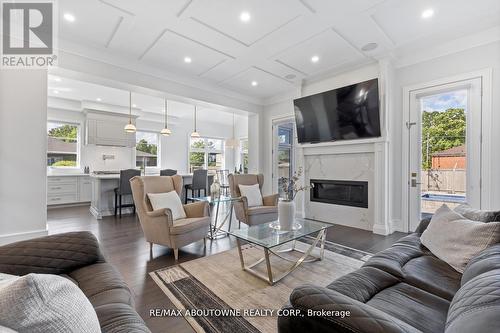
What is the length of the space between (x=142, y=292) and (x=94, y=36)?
3.28m

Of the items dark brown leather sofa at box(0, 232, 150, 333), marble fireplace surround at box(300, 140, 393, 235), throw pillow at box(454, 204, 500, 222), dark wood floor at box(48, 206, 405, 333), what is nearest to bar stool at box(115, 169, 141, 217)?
dark wood floor at box(48, 206, 405, 333)

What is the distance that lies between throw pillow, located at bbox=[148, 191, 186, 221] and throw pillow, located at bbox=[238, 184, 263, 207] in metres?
Answer: 1.17

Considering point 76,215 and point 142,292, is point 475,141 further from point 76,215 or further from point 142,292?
point 76,215

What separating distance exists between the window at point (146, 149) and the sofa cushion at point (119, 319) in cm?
756

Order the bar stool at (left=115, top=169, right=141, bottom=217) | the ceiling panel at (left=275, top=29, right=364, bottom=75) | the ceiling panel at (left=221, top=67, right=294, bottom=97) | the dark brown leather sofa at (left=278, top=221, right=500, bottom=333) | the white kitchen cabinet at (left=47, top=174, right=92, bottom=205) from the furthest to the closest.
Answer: the white kitchen cabinet at (left=47, top=174, right=92, bottom=205) < the bar stool at (left=115, top=169, right=141, bottom=217) < the ceiling panel at (left=221, top=67, right=294, bottom=97) < the ceiling panel at (left=275, top=29, right=364, bottom=75) < the dark brown leather sofa at (left=278, top=221, right=500, bottom=333)

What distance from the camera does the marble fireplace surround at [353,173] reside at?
380cm

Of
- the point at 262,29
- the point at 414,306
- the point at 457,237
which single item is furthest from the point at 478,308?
the point at 262,29

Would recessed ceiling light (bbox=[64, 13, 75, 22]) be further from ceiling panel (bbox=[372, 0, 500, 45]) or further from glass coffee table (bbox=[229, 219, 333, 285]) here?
ceiling panel (bbox=[372, 0, 500, 45])

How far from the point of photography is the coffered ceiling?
257 centimetres

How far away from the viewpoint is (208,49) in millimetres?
3492

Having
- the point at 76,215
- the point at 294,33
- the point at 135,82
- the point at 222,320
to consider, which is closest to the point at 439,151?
the point at 294,33

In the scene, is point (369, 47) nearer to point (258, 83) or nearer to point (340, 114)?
point (340, 114)

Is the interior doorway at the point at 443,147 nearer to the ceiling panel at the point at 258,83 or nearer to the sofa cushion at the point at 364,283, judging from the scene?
the ceiling panel at the point at 258,83

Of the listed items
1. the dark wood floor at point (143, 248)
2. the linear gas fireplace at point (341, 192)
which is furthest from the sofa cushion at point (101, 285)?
the linear gas fireplace at point (341, 192)
